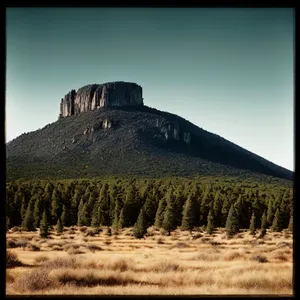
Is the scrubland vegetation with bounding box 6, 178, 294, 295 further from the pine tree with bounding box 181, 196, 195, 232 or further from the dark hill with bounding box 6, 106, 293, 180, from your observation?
the dark hill with bounding box 6, 106, 293, 180

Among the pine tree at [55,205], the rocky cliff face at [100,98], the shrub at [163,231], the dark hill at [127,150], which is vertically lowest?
the shrub at [163,231]

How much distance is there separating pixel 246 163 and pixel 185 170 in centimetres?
3335

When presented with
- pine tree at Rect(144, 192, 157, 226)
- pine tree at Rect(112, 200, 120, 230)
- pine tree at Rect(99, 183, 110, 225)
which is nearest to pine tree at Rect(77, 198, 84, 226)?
pine tree at Rect(99, 183, 110, 225)

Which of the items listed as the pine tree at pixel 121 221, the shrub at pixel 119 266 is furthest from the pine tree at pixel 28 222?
the shrub at pixel 119 266

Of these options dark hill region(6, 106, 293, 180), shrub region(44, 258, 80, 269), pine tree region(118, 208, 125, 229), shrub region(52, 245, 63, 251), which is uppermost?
dark hill region(6, 106, 293, 180)

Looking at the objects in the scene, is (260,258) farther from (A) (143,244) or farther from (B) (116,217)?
(B) (116,217)

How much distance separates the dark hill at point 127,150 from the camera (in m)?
96.9

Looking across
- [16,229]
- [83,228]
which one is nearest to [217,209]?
[83,228]

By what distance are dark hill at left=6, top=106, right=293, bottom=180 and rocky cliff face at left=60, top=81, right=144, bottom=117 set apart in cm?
487

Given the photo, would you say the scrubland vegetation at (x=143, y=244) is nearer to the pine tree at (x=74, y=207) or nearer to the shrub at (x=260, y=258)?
the shrub at (x=260, y=258)

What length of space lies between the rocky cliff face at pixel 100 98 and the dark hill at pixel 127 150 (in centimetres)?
487

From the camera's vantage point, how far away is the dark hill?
96.9 meters

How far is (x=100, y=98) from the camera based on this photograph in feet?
477

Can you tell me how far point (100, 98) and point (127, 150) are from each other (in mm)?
42878
